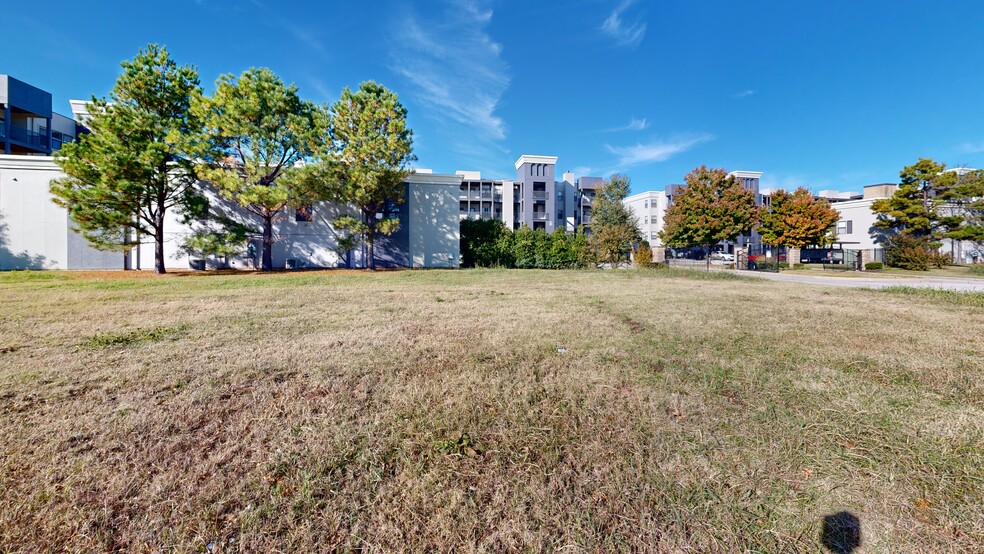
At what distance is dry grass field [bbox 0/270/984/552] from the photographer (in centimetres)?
183

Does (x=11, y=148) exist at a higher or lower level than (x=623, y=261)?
higher

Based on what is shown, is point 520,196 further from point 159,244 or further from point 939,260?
point 159,244

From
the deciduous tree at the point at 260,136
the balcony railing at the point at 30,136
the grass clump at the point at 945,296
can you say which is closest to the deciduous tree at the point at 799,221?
the grass clump at the point at 945,296

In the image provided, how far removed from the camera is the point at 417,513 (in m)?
1.95

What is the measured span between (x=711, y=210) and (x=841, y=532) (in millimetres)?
32377

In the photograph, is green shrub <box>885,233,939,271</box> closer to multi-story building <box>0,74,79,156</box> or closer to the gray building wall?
the gray building wall

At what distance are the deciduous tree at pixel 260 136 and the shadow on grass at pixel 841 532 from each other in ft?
63.4

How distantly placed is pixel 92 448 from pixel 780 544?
4.05m

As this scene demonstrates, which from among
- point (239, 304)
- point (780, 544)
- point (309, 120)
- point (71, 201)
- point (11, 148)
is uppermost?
point (11, 148)

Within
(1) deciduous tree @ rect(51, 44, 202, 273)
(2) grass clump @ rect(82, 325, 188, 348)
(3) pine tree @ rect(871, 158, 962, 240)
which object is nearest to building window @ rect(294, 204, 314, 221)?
(1) deciduous tree @ rect(51, 44, 202, 273)

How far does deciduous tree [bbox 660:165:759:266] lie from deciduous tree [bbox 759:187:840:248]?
194cm

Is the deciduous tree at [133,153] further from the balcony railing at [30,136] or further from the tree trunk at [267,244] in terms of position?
the balcony railing at [30,136]

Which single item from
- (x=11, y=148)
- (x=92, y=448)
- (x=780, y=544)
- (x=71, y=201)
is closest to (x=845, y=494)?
(x=780, y=544)

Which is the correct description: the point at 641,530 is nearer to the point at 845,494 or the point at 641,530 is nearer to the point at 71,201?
the point at 845,494
